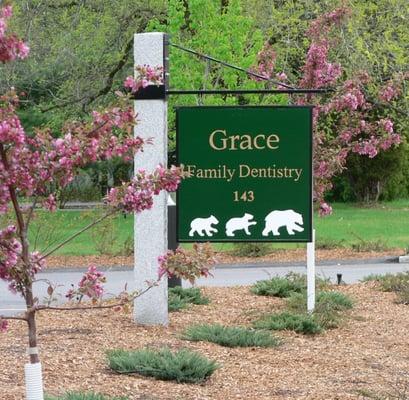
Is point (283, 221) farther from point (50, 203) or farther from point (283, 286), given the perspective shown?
point (50, 203)

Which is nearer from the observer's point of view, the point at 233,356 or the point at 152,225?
the point at 233,356

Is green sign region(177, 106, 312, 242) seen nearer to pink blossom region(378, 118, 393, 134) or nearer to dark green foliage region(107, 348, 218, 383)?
pink blossom region(378, 118, 393, 134)

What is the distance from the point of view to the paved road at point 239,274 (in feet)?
55.0

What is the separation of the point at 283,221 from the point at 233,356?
226cm

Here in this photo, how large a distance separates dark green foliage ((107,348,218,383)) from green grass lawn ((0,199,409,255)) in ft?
24.8

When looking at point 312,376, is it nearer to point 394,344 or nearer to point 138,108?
point 394,344

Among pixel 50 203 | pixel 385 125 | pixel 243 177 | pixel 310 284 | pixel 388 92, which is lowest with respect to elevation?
pixel 310 284

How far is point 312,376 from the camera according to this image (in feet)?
28.0

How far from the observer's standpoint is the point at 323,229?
30781 millimetres

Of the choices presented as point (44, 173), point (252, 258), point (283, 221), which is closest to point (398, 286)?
point (283, 221)

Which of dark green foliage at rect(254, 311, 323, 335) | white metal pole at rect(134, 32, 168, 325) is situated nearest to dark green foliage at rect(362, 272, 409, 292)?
dark green foliage at rect(254, 311, 323, 335)

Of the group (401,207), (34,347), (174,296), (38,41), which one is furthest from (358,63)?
(401,207)

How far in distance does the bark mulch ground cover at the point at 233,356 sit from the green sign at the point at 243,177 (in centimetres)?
95

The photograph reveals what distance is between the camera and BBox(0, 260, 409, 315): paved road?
16750 mm
